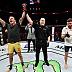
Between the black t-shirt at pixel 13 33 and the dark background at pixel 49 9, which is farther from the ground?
the dark background at pixel 49 9

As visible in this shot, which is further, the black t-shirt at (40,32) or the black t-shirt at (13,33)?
the black t-shirt at (40,32)

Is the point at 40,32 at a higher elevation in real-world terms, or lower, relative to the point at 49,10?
lower

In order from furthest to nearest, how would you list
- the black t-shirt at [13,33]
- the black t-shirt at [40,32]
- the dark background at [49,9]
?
the dark background at [49,9], the black t-shirt at [40,32], the black t-shirt at [13,33]

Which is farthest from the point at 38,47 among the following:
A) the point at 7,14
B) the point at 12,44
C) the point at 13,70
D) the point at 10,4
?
the point at 10,4

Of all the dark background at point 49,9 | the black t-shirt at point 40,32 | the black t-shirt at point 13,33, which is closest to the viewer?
the black t-shirt at point 13,33

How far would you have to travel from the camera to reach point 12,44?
69.2 inches

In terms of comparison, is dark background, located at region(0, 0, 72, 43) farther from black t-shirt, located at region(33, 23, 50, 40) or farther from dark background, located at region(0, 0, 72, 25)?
black t-shirt, located at region(33, 23, 50, 40)

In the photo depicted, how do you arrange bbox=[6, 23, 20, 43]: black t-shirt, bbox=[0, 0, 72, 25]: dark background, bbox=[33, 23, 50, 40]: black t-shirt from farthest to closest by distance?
bbox=[0, 0, 72, 25]: dark background
bbox=[33, 23, 50, 40]: black t-shirt
bbox=[6, 23, 20, 43]: black t-shirt

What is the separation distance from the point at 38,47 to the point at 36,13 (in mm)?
5223

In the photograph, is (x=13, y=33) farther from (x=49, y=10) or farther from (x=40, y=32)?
(x=49, y=10)

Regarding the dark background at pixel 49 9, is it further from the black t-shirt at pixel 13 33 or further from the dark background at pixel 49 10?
the black t-shirt at pixel 13 33

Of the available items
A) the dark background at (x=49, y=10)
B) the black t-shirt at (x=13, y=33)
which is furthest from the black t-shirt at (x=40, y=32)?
the dark background at (x=49, y=10)

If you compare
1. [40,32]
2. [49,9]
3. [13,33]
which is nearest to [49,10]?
[49,9]

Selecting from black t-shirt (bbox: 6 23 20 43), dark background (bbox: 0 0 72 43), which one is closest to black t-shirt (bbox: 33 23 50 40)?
black t-shirt (bbox: 6 23 20 43)
